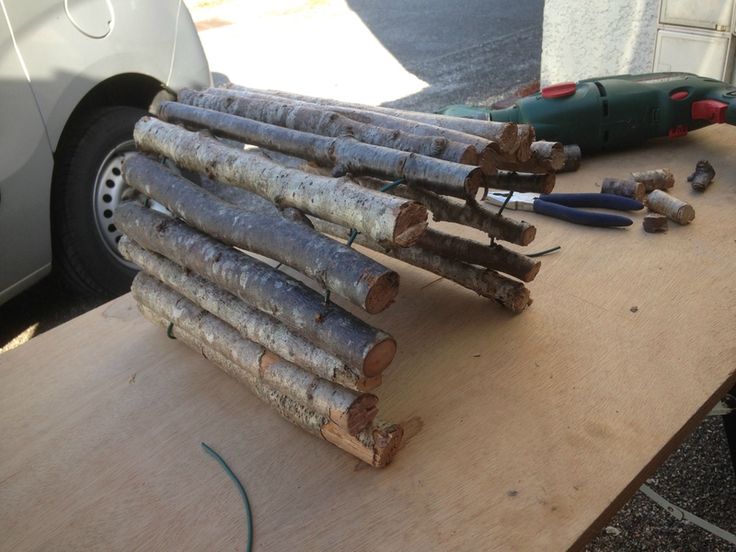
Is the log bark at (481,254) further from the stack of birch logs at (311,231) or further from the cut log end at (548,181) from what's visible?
the cut log end at (548,181)

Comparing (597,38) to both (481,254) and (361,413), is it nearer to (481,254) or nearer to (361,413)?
(481,254)

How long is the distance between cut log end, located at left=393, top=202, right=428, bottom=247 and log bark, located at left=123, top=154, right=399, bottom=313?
59mm

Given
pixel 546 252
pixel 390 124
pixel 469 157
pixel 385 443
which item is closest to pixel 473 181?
pixel 469 157

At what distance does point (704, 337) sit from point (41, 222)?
2506mm

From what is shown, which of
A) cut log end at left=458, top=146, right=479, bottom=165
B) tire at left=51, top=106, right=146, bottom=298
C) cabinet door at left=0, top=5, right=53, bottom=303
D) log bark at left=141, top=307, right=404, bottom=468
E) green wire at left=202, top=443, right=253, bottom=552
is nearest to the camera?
green wire at left=202, top=443, right=253, bottom=552

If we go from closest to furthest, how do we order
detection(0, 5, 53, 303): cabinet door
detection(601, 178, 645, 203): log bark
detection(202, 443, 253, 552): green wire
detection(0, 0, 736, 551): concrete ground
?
1. detection(202, 443, 253, 552): green wire
2. detection(601, 178, 645, 203): log bark
3. detection(0, 0, 736, 551): concrete ground
4. detection(0, 5, 53, 303): cabinet door

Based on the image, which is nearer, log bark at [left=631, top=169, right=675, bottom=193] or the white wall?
log bark at [left=631, top=169, right=675, bottom=193]

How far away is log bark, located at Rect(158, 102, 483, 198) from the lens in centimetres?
131

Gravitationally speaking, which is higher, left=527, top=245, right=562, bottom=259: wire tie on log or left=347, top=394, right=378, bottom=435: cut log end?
left=347, top=394, right=378, bottom=435: cut log end

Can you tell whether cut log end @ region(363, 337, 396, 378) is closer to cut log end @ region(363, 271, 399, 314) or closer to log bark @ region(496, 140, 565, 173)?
cut log end @ region(363, 271, 399, 314)

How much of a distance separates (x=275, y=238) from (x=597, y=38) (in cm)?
383

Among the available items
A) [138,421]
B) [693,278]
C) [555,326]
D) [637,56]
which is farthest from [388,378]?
[637,56]

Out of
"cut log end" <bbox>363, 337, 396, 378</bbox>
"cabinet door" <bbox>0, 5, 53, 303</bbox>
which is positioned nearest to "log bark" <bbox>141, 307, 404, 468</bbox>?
"cut log end" <bbox>363, 337, 396, 378</bbox>

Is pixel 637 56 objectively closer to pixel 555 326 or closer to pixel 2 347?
pixel 555 326
